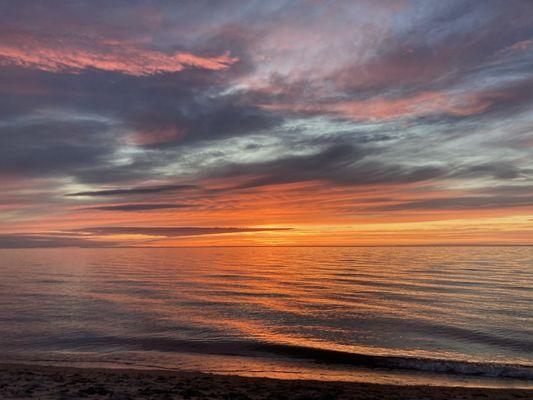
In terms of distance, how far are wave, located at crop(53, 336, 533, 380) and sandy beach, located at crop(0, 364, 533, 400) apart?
415cm

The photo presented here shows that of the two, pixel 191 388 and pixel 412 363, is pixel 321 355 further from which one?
pixel 191 388

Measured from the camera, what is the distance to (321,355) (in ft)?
87.8

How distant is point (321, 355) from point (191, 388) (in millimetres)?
11711

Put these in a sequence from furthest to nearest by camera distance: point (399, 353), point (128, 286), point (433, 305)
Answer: point (128, 286), point (433, 305), point (399, 353)

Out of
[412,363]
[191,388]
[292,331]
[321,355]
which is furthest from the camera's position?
[292,331]

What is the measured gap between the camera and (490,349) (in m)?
27.3

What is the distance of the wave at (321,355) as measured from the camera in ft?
75.6

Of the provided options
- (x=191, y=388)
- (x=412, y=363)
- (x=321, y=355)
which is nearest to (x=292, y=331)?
(x=321, y=355)

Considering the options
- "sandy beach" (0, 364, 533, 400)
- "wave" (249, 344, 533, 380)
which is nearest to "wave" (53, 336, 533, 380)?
"wave" (249, 344, 533, 380)

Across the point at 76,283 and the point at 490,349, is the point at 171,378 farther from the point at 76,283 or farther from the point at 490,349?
the point at 76,283

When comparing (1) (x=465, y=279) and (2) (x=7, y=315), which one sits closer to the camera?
(2) (x=7, y=315)

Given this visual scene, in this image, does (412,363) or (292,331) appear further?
(292,331)

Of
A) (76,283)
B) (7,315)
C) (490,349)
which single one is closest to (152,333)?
(7,315)

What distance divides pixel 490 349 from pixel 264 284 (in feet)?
145
